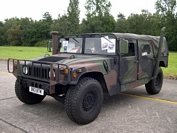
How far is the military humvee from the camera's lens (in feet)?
13.6

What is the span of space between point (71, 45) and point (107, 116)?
2085 millimetres

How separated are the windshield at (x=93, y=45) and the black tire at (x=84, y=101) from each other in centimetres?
101

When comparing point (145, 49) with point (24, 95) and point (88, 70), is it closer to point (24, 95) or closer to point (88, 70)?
point (88, 70)

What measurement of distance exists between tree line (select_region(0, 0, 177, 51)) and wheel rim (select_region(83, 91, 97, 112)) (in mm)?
46086

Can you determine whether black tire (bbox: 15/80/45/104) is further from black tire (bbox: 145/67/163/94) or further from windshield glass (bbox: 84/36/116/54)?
black tire (bbox: 145/67/163/94)

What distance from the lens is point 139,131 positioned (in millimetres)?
4020

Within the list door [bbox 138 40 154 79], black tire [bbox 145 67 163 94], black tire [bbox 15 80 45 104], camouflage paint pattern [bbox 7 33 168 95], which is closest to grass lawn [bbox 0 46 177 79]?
black tire [bbox 145 67 163 94]

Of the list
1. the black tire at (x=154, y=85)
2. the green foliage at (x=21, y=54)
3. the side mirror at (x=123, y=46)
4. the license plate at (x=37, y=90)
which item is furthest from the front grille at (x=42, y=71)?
the green foliage at (x=21, y=54)

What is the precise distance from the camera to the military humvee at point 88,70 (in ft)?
13.6

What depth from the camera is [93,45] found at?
5.39 metres

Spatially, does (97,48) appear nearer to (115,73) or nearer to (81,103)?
(115,73)

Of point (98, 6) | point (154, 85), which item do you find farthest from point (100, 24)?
point (154, 85)

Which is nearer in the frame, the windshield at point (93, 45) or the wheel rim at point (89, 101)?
the wheel rim at point (89, 101)

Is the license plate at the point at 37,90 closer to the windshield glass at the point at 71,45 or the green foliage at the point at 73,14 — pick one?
the windshield glass at the point at 71,45
